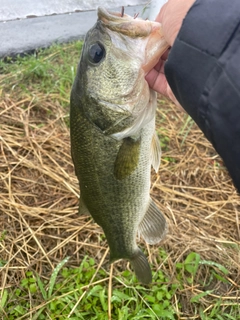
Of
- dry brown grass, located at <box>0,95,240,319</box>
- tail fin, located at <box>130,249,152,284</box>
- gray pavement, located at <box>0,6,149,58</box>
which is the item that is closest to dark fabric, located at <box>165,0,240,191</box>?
tail fin, located at <box>130,249,152,284</box>

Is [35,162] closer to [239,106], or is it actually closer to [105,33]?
[105,33]

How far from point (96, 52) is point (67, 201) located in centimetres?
155

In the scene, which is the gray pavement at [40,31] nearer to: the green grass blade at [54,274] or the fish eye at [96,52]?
the green grass blade at [54,274]

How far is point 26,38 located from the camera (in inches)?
171

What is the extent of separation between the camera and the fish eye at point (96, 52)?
5.05 ft

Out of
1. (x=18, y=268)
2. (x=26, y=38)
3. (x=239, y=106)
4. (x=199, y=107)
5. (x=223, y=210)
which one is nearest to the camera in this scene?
(x=239, y=106)

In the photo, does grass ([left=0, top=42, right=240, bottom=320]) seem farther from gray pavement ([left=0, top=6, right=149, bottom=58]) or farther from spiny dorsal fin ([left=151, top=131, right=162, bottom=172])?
spiny dorsal fin ([left=151, top=131, right=162, bottom=172])

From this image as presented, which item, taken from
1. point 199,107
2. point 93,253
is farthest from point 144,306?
point 199,107

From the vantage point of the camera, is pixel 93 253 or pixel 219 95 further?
pixel 93 253

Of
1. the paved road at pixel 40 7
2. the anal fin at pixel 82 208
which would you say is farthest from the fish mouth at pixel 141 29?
the paved road at pixel 40 7

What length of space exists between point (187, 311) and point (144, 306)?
0.25 meters

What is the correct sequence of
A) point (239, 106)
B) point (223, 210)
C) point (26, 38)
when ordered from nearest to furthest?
point (239, 106) < point (223, 210) < point (26, 38)

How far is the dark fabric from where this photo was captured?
1188 millimetres

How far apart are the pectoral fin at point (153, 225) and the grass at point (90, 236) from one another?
0.52 meters
